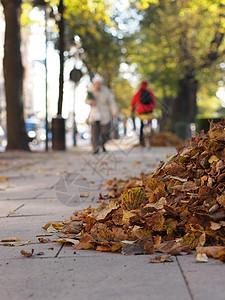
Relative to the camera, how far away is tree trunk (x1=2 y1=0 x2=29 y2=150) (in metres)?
16.8

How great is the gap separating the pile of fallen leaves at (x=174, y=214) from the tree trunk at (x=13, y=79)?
1275 centimetres

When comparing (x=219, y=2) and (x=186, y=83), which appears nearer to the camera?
(x=219, y=2)

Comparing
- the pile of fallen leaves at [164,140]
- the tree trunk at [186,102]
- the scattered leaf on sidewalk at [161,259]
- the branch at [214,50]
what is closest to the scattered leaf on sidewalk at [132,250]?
the scattered leaf on sidewalk at [161,259]

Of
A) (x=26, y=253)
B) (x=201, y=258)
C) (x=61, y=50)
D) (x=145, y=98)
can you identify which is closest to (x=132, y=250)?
(x=201, y=258)

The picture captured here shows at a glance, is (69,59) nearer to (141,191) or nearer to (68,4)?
(68,4)

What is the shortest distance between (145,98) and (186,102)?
1588 cm

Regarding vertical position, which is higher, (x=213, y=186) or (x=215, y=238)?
(x=213, y=186)

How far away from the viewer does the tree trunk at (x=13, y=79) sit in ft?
55.3

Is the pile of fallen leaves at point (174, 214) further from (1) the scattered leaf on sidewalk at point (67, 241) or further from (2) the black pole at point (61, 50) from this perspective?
(2) the black pole at point (61, 50)

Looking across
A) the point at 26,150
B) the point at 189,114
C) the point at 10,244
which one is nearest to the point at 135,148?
the point at 26,150

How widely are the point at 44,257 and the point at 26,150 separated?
46.3 feet

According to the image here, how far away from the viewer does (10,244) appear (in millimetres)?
3680

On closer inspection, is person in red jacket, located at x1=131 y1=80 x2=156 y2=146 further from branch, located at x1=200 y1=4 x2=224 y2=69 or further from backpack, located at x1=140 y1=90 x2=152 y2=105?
branch, located at x1=200 y1=4 x2=224 y2=69

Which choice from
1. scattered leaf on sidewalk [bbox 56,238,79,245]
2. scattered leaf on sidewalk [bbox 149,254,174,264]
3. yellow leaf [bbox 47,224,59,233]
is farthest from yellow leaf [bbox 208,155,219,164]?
yellow leaf [bbox 47,224,59,233]
